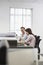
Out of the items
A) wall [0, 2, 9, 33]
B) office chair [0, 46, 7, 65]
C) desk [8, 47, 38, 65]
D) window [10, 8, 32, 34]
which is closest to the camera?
office chair [0, 46, 7, 65]

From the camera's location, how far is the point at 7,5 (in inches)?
207

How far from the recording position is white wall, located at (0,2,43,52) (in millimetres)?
5238

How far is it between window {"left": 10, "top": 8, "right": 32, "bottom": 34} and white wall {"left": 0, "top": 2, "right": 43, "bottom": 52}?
201 millimetres

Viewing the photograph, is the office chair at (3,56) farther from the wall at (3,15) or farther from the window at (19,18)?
the window at (19,18)

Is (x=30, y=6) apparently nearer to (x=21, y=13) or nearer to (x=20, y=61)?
(x=21, y=13)

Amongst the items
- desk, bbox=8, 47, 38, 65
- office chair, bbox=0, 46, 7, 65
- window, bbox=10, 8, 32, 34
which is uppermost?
window, bbox=10, 8, 32, 34

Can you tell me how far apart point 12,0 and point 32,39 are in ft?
7.68

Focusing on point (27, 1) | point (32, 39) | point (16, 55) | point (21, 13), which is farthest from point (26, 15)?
point (16, 55)

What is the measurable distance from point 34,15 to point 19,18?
0.62m

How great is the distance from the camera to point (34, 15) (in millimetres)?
5422

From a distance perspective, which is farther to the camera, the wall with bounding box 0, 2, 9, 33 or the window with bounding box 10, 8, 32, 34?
the window with bounding box 10, 8, 32, 34

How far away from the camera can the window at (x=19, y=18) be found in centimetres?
544

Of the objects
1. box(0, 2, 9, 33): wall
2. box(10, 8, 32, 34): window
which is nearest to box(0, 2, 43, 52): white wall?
box(0, 2, 9, 33): wall

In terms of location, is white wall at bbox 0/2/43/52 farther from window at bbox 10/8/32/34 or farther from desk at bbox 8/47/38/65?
desk at bbox 8/47/38/65
